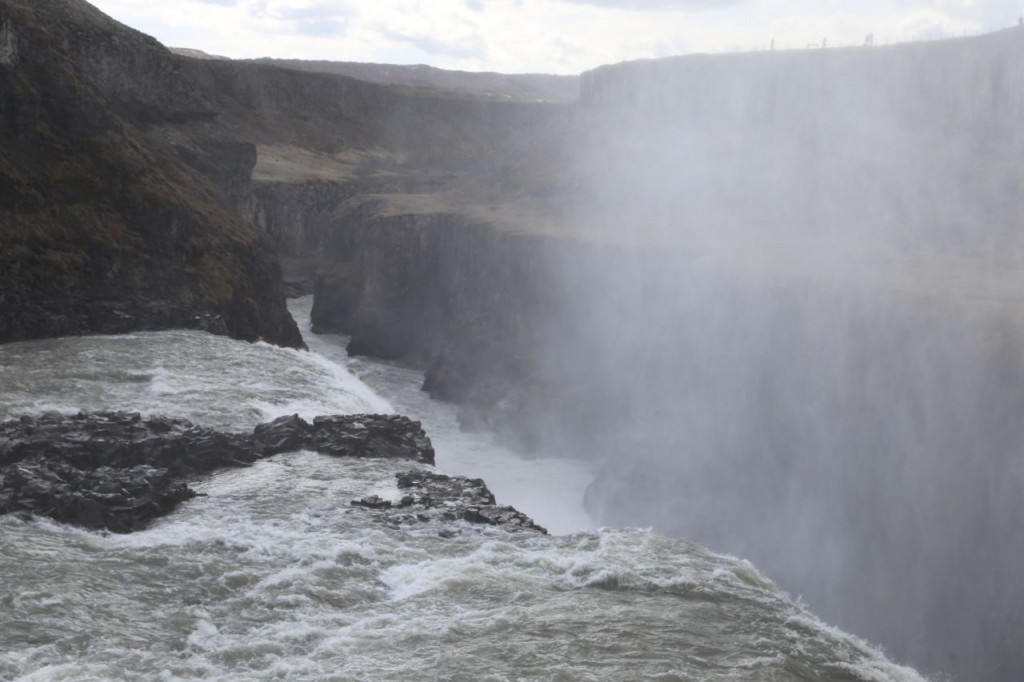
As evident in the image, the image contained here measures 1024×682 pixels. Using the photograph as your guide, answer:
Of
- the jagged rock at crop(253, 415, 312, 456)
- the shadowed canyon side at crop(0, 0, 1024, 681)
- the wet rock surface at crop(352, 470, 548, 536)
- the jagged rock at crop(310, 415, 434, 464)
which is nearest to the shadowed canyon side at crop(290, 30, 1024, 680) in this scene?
the shadowed canyon side at crop(0, 0, 1024, 681)

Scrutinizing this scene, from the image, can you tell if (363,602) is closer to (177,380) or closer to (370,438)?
(370,438)

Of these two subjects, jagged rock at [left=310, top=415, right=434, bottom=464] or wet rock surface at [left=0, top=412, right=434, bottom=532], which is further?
jagged rock at [left=310, top=415, right=434, bottom=464]

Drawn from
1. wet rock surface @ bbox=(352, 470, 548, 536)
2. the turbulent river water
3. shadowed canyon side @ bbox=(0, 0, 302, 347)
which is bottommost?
the turbulent river water

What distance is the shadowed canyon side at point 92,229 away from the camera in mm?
23156

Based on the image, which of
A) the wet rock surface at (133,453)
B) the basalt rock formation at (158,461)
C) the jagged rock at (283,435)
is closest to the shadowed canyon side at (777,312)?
the basalt rock formation at (158,461)

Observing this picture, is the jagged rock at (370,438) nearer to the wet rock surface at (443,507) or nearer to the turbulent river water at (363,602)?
the turbulent river water at (363,602)

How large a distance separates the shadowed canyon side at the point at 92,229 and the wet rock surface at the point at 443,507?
35.1 ft

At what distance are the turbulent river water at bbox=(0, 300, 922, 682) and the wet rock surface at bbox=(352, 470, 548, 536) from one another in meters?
0.26

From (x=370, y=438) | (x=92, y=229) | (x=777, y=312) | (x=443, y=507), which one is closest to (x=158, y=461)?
(x=370, y=438)

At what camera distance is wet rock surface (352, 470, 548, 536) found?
Result: 14.5 meters

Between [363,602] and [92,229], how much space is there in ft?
50.0

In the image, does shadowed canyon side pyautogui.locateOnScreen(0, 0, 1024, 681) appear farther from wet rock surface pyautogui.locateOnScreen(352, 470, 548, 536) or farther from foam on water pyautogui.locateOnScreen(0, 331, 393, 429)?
wet rock surface pyautogui.locateOnScreen(352, 470, 548, 536)

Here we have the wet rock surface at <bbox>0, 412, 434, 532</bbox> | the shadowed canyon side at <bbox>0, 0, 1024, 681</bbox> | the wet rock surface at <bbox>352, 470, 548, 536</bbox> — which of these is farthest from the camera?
the shadowed canyon side at <bbox>0, 0, 1024, 681</bbox>

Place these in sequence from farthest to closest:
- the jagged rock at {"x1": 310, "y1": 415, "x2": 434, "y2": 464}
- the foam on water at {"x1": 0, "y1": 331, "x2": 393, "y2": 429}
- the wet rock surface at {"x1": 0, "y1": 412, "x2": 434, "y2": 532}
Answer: the foam on water at {"x1": 0, "y1": 331, "x2": 393, "y2": 429} → the jagged rock at {"x1": 310, "y1": 415, "x2": 434, "y2": 464} → the wet rock surface at {"x1": 0, "y1": 412, "x2": 434, "y2": 532}
